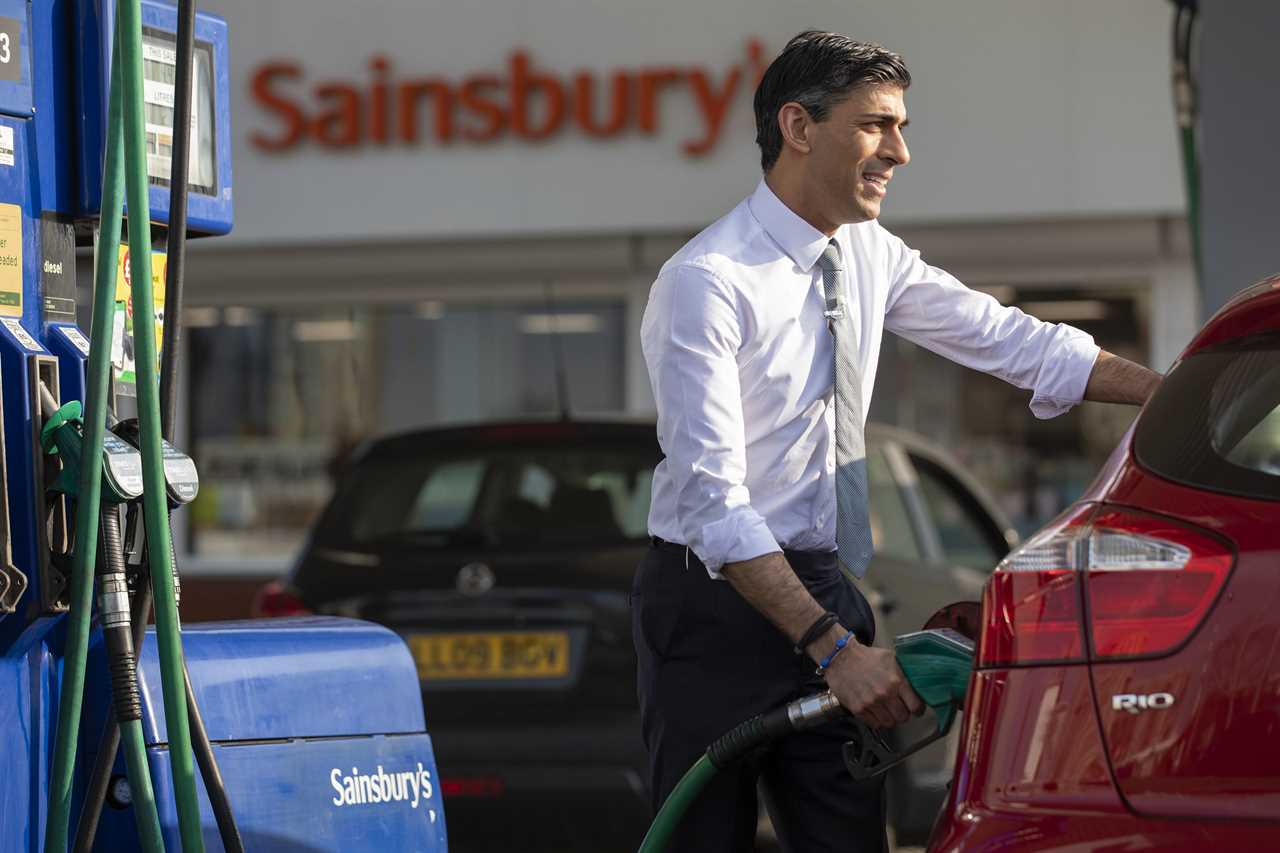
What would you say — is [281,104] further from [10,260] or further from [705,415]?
[705,415]

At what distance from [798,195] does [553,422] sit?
3.24 metres

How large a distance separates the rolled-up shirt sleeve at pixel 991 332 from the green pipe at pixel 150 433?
1.37 metres

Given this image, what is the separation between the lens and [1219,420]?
9.52 feet

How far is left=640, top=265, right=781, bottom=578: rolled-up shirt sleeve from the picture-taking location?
11.0 ft

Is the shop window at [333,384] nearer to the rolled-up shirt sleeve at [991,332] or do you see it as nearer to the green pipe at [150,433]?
the rolled-up shirt sleeve at [991,332]

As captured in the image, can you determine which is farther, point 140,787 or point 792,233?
point 792,233

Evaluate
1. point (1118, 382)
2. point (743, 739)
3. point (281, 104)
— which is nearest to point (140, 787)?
point (743, 739)

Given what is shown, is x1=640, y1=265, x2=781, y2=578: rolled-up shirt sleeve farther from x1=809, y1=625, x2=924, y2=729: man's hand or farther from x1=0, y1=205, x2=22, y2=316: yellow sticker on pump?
x1=0, y1=205, x2=22, y2=316: yellow sticker on pump

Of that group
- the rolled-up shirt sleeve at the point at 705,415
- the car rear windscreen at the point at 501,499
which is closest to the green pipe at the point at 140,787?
the rolled-up shirt sleeve at the point at 705,415

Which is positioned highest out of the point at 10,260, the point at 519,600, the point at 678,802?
the point at 10,260

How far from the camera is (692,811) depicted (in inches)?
140

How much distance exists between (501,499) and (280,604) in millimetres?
793

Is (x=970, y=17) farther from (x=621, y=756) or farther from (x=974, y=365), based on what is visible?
(x=974, y=365)

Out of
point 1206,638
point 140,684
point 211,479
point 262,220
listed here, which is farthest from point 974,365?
point 211,479
